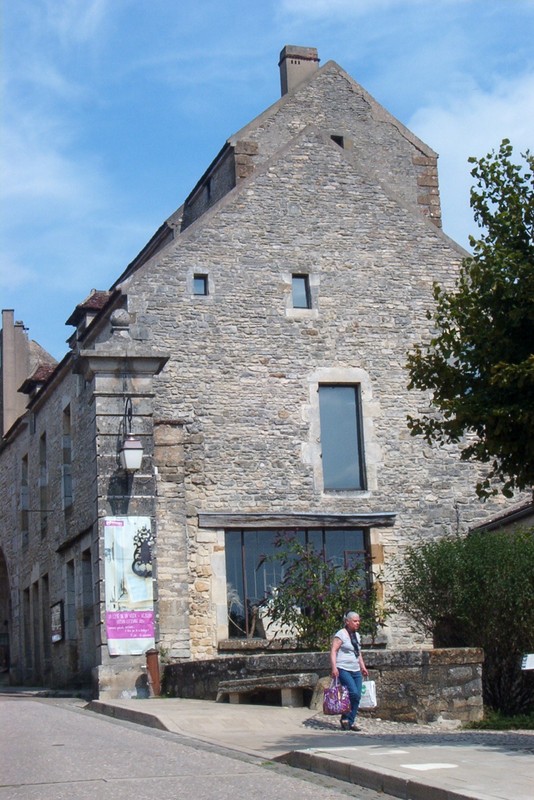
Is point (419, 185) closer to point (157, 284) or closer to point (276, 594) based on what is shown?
point (157, 284)

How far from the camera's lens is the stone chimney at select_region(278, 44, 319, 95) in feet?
91.0

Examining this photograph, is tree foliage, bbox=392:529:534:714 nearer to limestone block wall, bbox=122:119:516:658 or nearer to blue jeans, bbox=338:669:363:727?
blue jeans, bbox=338:669:363:727

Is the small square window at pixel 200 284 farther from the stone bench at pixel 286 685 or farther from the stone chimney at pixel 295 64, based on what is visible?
the stone chimney at pixel 295 64

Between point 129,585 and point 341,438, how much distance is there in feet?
16.2

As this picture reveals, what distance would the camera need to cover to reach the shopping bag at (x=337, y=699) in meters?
11.9

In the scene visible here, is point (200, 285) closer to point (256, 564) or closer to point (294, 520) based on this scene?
point (294, 520)

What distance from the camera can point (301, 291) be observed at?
68.5 ft

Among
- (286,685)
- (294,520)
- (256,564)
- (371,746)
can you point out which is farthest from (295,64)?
(371,746)

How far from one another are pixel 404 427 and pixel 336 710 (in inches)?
367

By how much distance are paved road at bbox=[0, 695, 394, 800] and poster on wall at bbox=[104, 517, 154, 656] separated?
15.2 ft

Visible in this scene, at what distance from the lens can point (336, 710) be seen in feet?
39.1

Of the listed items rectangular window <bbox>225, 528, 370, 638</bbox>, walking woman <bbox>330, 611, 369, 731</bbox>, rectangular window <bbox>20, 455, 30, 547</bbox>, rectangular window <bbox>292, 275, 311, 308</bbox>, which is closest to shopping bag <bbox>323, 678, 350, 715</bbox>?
walking woman <bbox>330, 611, 369, 731</bbox>

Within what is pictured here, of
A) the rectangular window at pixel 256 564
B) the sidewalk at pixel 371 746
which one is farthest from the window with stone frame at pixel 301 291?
the sidewalk at pixel 371 746

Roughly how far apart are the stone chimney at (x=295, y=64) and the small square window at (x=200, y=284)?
29.3 ft
